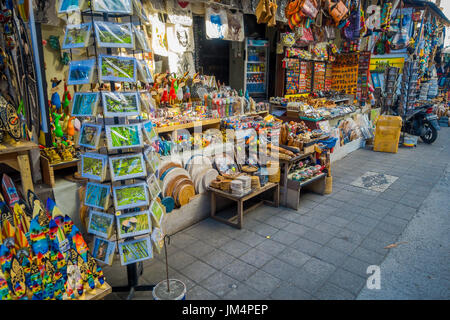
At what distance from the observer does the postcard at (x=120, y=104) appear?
2.56 meters

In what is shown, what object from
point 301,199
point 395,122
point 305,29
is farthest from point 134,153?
point 395,122

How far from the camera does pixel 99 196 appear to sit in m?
2.73

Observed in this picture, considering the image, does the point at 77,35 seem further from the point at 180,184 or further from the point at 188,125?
the point at 188,125

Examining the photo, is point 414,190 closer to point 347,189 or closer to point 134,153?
point 347,189

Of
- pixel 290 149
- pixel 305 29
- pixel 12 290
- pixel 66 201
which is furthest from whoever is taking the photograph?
pixel 305 29

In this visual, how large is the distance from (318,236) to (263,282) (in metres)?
1.32

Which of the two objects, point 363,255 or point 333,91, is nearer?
point 363,255

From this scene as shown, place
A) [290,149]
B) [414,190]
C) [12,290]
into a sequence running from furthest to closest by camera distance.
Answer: [414,190] < [290,149] < [12,290]

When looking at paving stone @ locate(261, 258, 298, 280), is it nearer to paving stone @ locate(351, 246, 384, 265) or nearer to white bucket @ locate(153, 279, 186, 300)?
paving stone @ locate(351, 246, 384, 265)

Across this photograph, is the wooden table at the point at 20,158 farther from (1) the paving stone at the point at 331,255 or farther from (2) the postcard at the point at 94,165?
(1) the paving stone at the point at 331,255

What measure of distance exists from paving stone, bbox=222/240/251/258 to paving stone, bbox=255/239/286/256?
167mm

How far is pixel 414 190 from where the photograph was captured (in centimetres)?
596

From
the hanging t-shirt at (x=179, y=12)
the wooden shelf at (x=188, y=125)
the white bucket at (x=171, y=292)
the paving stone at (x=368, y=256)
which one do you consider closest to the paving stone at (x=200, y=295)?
the white bucket at (x=171, y=292)
